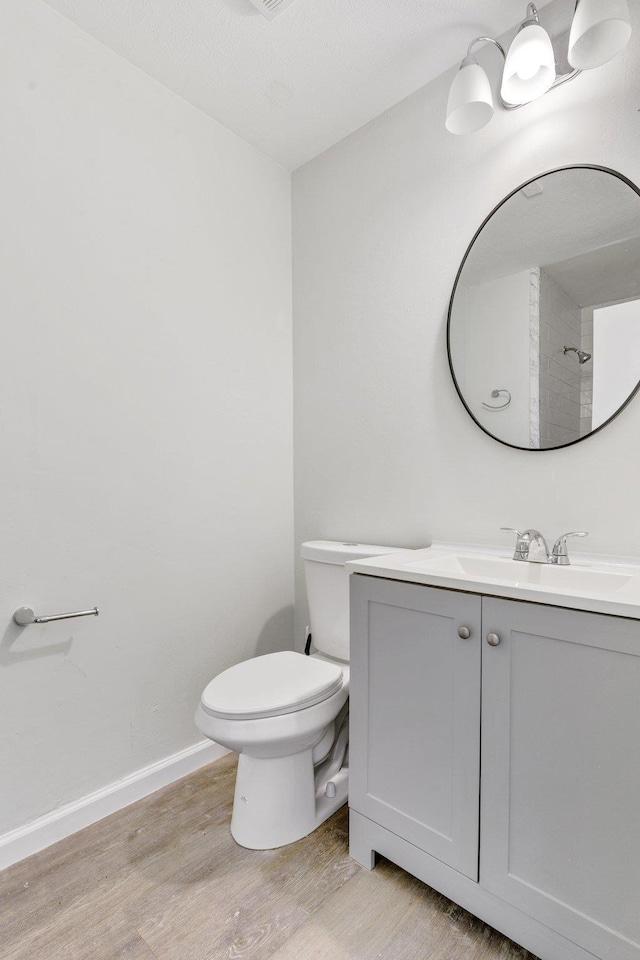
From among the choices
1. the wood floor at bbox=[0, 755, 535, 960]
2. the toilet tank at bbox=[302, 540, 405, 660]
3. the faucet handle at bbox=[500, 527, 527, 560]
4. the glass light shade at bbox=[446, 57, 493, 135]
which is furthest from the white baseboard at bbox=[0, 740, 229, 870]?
the glass light shade at bbox=[446, 57, 493, 135]

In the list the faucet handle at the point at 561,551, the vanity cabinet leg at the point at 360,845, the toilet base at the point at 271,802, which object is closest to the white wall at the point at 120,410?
the toilet base at the point at 271,802

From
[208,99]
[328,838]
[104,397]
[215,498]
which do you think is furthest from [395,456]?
[208,99]

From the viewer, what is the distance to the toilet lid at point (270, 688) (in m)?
1.35

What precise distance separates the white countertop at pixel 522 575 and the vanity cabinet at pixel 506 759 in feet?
0.09

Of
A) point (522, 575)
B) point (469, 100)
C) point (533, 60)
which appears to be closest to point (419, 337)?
point (469, 100)

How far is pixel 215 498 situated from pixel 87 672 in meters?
→ 0.72

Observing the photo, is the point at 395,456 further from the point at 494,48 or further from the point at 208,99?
the point at 208,99

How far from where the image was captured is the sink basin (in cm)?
121

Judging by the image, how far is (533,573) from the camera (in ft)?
4.42

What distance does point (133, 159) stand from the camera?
167 cm

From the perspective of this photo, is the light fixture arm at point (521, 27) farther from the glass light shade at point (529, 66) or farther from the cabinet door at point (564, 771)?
the cabinet door at point (564, 771)

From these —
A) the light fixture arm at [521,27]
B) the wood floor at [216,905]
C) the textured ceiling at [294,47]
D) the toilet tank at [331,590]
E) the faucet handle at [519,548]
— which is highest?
the textured ceiling at [294,47]

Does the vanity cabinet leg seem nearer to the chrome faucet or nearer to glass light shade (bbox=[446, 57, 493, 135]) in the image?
the chrome faucet

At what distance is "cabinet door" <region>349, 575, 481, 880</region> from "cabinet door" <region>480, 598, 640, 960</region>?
0.04 meters
